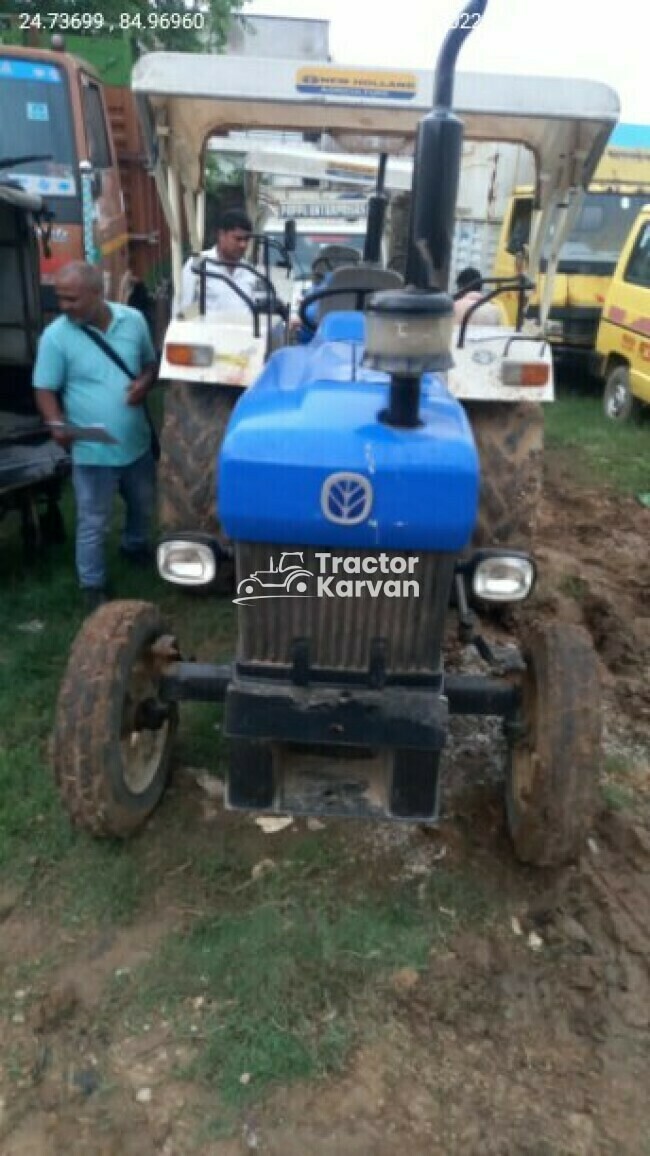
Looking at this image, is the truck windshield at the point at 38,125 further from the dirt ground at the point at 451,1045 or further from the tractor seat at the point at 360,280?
the dirt ground at the point at 451,1045

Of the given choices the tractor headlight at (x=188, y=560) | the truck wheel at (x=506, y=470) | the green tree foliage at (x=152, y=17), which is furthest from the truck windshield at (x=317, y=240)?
the tractor headlight at (x=188, y=560)

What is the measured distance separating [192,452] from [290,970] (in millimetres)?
2180

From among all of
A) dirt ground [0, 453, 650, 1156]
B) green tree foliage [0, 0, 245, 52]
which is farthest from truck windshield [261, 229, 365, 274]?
dirt ground [0, 453, 650, 1156]

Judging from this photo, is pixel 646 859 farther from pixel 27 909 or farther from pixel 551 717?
pixel 27 909

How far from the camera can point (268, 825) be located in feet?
10.7

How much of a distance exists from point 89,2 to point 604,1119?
10.2m

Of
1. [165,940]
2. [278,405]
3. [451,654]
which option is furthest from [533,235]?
[165,940]

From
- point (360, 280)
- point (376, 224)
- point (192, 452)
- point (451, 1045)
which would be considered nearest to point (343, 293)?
point (360, 280)

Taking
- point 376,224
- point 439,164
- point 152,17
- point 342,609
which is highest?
point 152,17

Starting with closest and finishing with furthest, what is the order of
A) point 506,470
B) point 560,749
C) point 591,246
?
point 560,749
point 506,470
point 591,246

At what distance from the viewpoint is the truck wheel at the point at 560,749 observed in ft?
9.06

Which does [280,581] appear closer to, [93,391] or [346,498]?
[346,498]

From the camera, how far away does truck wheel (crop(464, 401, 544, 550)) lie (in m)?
3.99

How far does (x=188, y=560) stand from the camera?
9.95 feet
